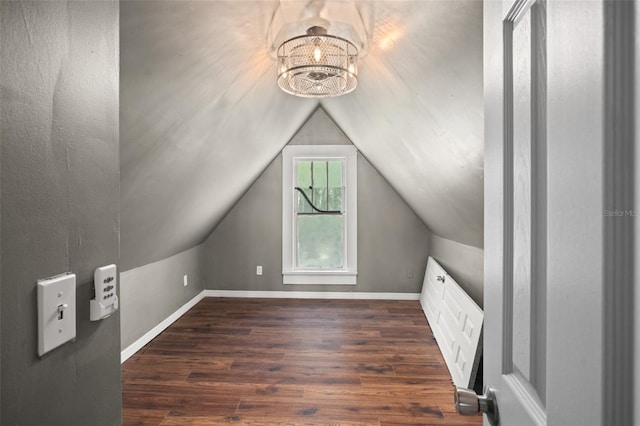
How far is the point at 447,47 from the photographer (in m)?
1.48

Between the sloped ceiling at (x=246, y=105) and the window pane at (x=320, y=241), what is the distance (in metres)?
1.40

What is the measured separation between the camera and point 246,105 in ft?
8.33

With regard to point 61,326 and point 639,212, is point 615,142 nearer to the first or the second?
point 639,212

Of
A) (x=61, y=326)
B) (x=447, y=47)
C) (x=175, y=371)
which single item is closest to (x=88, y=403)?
(x=61, y=326)

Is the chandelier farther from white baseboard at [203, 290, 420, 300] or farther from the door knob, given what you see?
white baseboard at [203, 290, 420, 300]

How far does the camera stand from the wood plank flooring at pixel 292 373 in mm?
2135

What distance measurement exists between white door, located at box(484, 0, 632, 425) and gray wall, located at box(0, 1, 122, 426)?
74 centimetres

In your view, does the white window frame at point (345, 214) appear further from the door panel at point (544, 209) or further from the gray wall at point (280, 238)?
the door panel at point (544, 209)

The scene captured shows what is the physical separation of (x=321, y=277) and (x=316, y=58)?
3.34m

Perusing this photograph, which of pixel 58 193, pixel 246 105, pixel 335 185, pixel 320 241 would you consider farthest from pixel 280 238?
pixel 58 193

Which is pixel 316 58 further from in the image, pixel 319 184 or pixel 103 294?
pixel 319 184

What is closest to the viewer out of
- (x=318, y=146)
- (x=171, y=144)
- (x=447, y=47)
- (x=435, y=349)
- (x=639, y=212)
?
(x=639, y=212)

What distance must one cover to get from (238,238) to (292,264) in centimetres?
79

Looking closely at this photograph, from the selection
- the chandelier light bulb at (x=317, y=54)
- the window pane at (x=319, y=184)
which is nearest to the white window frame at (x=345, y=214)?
the window pane at (x=319, y=184)
